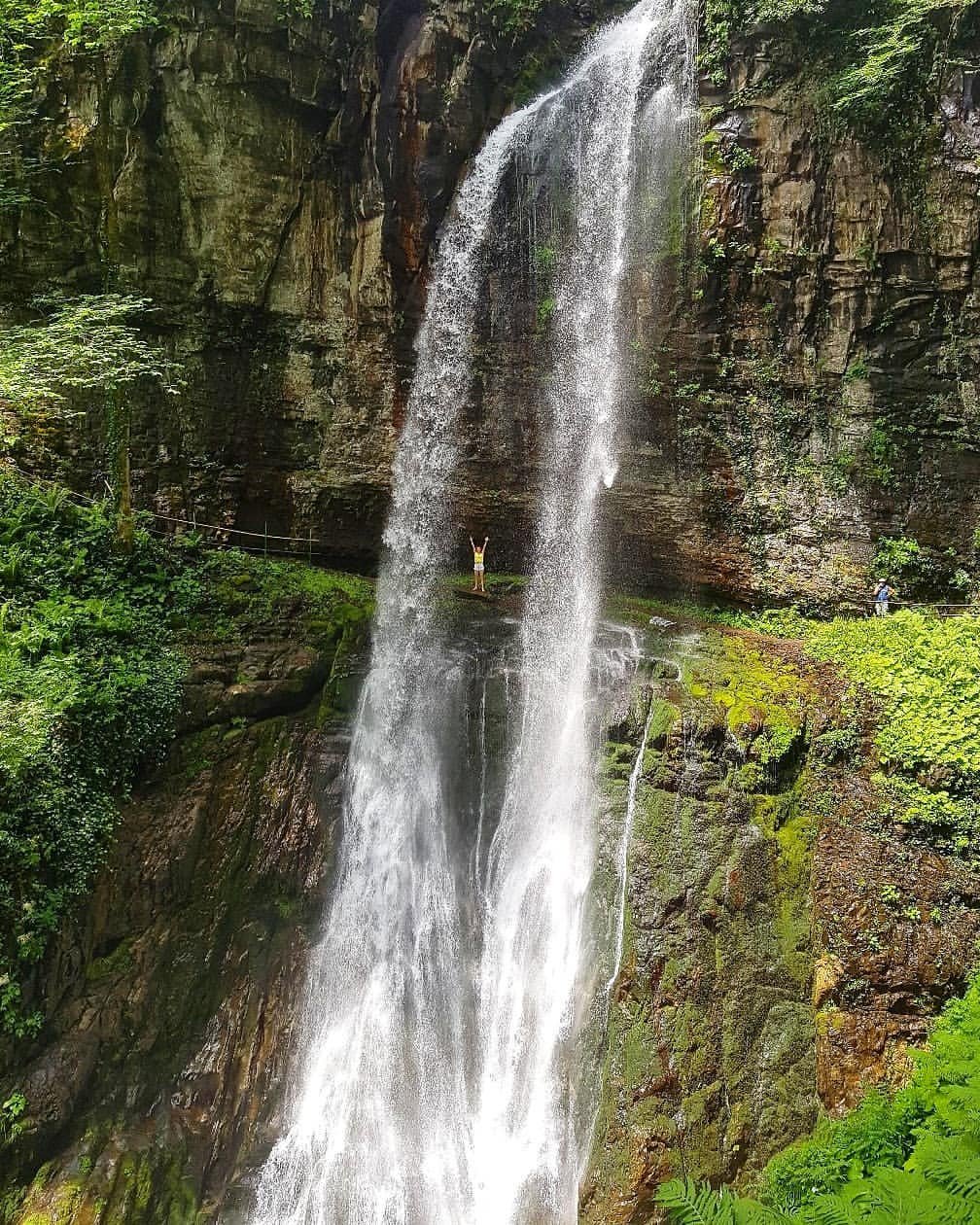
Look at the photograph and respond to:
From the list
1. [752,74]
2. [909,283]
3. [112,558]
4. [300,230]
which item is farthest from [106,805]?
[752,74]

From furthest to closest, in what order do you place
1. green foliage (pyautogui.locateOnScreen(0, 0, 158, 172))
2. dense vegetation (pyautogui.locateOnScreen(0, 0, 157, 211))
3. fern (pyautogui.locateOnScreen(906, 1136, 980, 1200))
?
dense vegetation (pyautogui.locateOnScreen(0, 0, 157, 211)) → green foliage (pyautogui.locateOnScreen(0, 0, 158, 172)) → fern (pyautogui.locateOnScreen(906, 1136, 980, 1200))

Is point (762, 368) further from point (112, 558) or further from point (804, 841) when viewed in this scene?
point (112, 558)

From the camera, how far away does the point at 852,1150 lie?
6.04 metres

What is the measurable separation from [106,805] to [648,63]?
15168 millimetres

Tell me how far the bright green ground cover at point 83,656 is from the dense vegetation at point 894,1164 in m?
6.20

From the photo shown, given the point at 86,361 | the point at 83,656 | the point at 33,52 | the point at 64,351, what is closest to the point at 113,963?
the point at 83,656

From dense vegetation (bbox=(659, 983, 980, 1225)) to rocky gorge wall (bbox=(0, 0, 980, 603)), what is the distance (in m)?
7.79

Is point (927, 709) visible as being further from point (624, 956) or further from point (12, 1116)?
point (12, 1116)

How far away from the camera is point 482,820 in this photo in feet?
30.6

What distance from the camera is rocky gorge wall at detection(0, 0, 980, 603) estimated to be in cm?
1165

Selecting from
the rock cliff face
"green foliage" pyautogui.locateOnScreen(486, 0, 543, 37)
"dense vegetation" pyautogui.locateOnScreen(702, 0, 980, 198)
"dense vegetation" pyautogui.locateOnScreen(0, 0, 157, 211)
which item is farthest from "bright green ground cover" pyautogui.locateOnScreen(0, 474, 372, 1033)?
"dense vegetation" pyautogui.locateOnScreen(702, 0, 980, 198)

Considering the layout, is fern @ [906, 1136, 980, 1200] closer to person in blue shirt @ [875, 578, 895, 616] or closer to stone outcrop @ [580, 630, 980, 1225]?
stone outcrop @ [580, 630, 980, 1225]

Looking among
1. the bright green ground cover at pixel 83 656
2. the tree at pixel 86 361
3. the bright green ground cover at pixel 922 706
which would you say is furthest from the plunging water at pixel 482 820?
the tree at pixel 86 361

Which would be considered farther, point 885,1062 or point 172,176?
point 172,176
